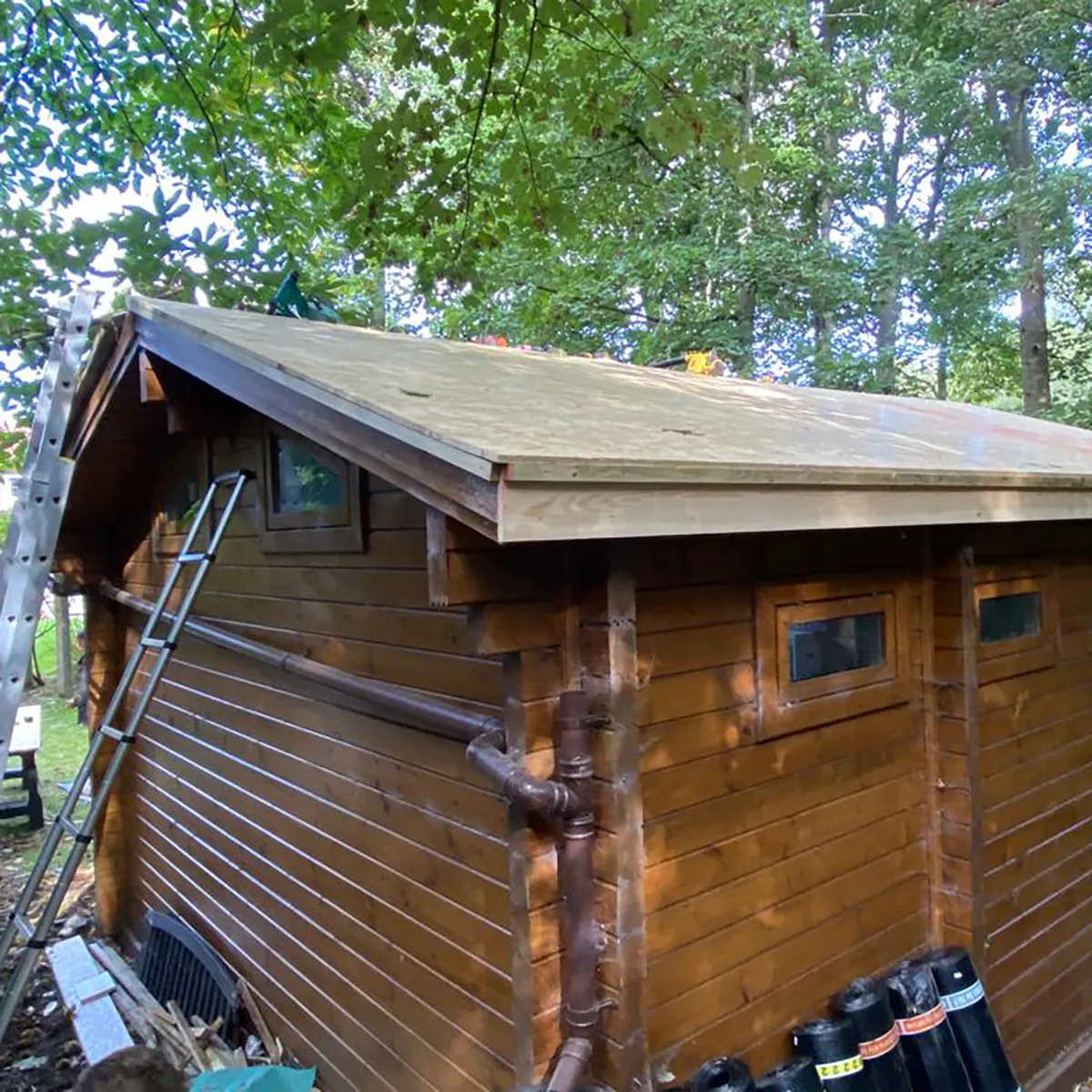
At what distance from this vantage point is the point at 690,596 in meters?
2.58

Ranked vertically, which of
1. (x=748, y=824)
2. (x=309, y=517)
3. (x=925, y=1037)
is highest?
(x=309, y=517)

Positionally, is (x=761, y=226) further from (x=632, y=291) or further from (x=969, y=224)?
(x=969, y=224)

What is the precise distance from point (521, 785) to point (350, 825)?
4.49 feet

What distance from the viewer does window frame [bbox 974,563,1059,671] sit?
11.6 feet

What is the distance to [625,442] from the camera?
6.38 ft

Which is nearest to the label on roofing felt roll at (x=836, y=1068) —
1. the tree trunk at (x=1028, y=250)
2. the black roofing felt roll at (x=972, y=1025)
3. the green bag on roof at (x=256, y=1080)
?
the black roofing felt roll at (x=972, y=1025)

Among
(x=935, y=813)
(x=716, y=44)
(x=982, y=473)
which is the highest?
(x=716, y=44)

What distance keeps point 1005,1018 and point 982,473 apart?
2.47 m

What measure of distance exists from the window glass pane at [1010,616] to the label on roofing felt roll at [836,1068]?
1707mm

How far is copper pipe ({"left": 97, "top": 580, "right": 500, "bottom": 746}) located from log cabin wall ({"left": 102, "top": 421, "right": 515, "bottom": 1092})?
0.17ft

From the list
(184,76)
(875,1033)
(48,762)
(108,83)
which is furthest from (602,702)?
(48,762)

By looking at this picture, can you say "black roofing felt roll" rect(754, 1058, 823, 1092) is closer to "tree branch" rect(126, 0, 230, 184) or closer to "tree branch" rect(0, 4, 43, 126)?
"tree branch" rect(126, 0, 230, 184)

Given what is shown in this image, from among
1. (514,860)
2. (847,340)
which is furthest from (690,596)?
(847,340)

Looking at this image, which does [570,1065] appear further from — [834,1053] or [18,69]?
[18,69]
